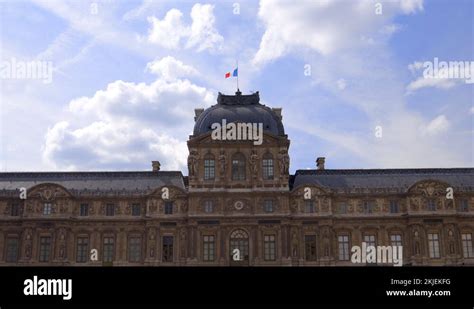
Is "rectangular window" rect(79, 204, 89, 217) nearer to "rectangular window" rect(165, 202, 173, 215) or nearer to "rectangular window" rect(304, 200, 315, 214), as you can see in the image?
"rectangular window" rect(165, 202, 173, 215)

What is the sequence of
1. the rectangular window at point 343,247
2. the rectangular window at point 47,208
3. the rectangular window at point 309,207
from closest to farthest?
1. the rectangular window at point 343,247
2. the rectangular window at point 309,207
3. the rectangular window at point 47,208

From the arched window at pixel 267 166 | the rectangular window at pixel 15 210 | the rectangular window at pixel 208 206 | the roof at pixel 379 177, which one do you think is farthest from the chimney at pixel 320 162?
the rectangular window at pixel 15 210

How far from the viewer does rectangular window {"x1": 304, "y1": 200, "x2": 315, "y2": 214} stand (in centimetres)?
6241

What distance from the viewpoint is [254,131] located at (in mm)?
63875

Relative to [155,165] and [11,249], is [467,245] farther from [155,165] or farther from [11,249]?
[11,249]

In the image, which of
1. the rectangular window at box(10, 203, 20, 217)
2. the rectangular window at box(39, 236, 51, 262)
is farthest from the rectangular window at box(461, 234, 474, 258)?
the rectangular window at box(10, 203, 20, 217)

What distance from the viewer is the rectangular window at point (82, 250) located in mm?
62312

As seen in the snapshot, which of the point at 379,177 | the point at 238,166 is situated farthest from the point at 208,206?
the point at 379,177

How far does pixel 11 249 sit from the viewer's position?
6244 cm

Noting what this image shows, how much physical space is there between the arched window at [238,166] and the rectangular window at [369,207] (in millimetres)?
13759

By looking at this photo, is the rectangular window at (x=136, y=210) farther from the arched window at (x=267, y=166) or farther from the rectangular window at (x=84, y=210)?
the arched window at (x=267, y=166)

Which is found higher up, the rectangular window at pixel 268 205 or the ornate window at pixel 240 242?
the rectangular window at pixel 268 205
